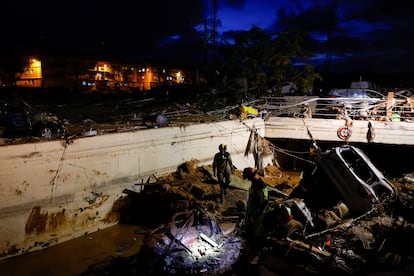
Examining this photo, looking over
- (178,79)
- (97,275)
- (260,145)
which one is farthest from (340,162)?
(178,79)

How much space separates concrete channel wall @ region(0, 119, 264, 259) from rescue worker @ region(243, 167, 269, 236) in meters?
5.67

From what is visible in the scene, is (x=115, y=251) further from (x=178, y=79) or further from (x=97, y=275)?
(x=178, y=79)

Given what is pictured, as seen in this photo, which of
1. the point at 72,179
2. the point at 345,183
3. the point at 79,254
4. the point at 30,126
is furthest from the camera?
the point at 30,126

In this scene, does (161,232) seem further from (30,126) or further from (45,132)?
(30,126)

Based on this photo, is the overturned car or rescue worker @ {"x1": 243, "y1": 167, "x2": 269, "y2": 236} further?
rescue worker @ {"x1": 243, "y1": 167, "x2": 269, "y2": 236}

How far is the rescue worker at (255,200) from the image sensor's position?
5.46 m

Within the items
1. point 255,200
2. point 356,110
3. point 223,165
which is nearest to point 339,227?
point 255,200

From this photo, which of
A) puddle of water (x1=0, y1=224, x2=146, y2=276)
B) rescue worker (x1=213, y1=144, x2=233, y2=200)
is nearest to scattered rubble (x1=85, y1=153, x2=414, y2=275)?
puddle of water (x1=0, y1=224, x2=146, y2=276)

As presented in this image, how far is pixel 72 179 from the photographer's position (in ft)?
29.9

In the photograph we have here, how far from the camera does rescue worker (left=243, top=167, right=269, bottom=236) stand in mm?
5461

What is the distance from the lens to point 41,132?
9703 mm

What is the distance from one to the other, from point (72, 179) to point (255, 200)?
235 inches

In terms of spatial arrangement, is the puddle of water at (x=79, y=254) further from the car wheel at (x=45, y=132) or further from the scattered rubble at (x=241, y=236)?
the car wheel at (x=45, y=132)

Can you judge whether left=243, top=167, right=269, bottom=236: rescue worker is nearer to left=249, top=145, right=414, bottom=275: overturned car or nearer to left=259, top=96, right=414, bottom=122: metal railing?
left=249, top=145, right=414, bottom=275: overturned car
